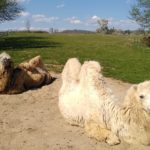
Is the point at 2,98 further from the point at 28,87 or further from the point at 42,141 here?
the point at 42,141

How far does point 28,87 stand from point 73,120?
3.95 metres

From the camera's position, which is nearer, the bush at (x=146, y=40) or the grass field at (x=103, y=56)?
the grass field at (x=103, y=56)

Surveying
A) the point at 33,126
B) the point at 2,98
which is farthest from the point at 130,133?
the point at 2,98

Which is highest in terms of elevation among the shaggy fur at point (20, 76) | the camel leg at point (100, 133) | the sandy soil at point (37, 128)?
the shaggy fur at point (20, 76)

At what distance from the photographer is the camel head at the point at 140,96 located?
690 centimetres

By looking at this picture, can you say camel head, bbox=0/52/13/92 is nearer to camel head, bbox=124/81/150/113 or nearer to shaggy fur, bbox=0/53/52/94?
shaggy fur, bbox=0/53/52/94

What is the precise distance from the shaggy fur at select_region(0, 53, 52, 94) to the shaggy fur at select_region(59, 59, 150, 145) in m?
2.88

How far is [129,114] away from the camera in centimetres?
732

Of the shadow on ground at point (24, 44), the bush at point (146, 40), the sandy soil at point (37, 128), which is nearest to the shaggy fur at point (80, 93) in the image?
the sandy soil at point (37, 128)

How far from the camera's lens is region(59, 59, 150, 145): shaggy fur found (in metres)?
7.06

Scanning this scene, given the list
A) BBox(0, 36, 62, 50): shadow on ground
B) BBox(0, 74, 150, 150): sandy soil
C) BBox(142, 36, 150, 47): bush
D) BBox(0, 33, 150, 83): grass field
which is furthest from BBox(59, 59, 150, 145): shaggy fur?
BBox(142, 36, 150, 47): bush

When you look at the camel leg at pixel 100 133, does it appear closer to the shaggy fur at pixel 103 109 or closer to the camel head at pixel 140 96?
the shaggy fur at pixel 103 109

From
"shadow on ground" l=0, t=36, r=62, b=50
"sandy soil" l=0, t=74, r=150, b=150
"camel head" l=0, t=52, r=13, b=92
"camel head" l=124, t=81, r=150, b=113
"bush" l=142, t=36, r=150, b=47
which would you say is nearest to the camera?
"camel head" l=124, t=81, r=150, b=113

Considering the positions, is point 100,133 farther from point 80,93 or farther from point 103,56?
point 103,56
